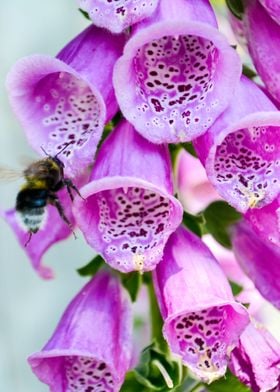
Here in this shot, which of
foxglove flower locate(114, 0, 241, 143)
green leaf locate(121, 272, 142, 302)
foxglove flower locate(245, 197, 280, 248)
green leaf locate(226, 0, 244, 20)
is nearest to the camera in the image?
foxglove flower locate(114, 0, 241, 143)

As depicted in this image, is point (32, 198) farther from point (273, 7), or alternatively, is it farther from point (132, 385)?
point (273, 7)

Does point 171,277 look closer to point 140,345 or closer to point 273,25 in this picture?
point 273,25

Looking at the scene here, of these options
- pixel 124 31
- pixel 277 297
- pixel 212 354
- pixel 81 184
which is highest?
pixel 124 31

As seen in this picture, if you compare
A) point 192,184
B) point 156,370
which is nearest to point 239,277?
point 192,184

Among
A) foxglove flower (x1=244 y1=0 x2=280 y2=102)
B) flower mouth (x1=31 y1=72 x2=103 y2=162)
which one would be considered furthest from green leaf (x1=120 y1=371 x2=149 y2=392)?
foxglove flower (x1=244 y1=0 x2=280 y2=102)

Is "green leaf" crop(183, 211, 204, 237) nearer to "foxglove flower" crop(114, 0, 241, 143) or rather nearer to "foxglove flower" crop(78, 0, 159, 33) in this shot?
"foxglove flower" crop(114, 0, 241, 143)

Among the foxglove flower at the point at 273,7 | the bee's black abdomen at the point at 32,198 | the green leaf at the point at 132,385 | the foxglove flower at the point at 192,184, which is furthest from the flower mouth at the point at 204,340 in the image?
the foxglove flower at the point at 192,184

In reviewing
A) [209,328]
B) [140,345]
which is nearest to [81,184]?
[209,328]
